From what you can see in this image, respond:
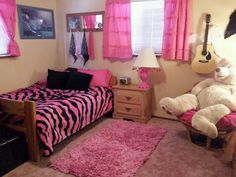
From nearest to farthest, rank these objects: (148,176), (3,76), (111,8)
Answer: (148,176) < (3,76) < (111,8)

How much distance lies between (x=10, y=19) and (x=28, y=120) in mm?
1744

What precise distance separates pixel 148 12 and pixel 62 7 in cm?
163

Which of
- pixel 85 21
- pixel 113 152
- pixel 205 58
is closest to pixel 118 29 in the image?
pixel 85 21

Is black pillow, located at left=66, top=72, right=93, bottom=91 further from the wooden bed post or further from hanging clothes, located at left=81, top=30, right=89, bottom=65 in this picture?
the wooden bed post

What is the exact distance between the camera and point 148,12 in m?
3.39

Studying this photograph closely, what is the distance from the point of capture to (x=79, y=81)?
3.37 meters

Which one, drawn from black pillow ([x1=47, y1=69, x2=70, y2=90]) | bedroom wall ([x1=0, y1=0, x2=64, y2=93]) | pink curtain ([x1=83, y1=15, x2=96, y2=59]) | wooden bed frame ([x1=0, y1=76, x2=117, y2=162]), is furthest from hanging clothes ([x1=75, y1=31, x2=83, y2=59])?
wooden bed frame ([x1=0, y1=76, x2=117, y2=162])

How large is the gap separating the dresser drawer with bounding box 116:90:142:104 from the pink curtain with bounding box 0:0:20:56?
5.46 feet

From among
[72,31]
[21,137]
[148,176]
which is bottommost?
[148,176]

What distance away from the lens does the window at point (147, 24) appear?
333 cm

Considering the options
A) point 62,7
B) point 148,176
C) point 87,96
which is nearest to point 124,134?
point 87,96

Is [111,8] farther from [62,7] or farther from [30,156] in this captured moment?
[30,156]

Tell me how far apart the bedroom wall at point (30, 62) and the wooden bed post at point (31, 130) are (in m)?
1.30

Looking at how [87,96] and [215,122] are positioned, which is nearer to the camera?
[215,122]
